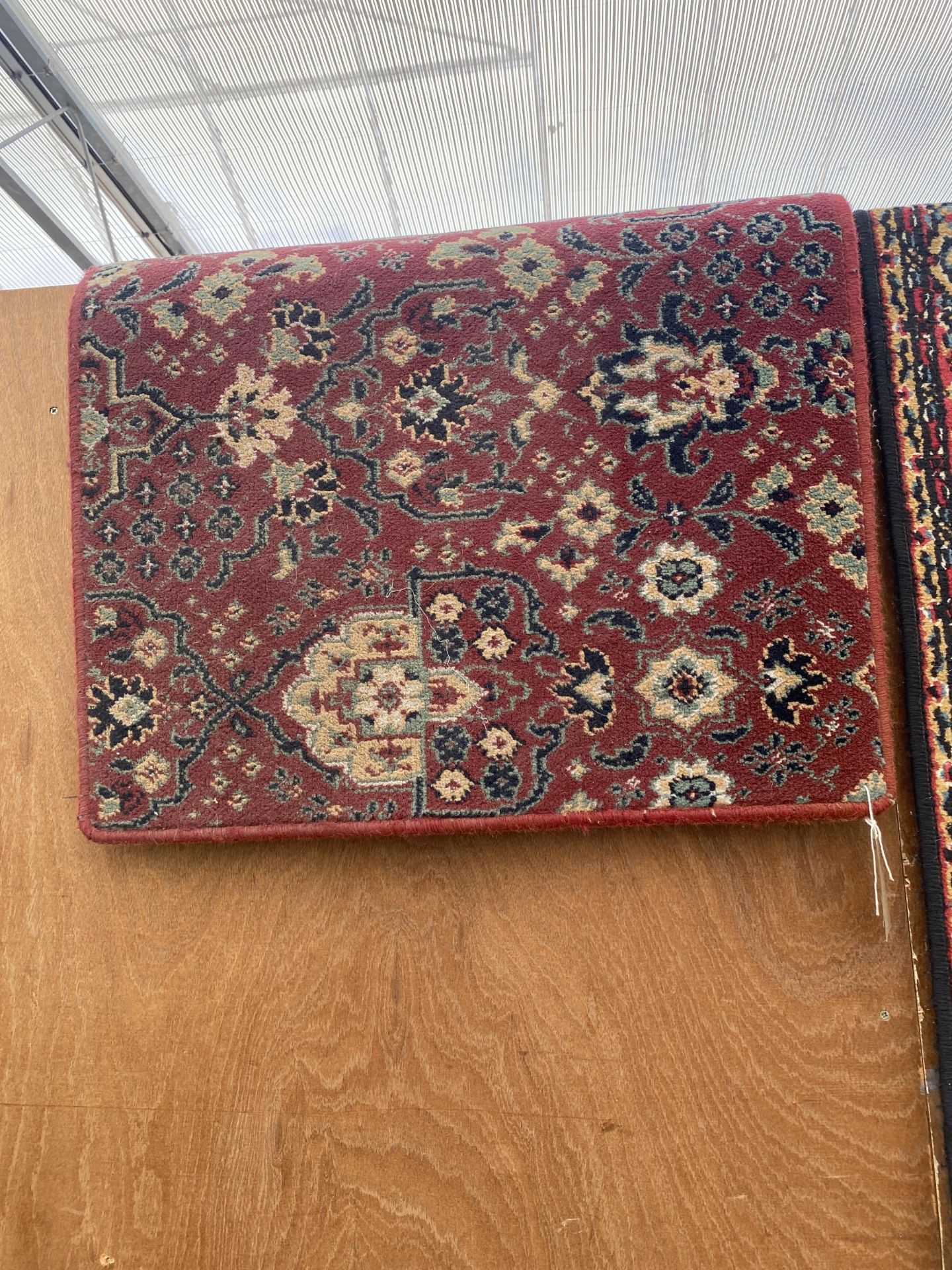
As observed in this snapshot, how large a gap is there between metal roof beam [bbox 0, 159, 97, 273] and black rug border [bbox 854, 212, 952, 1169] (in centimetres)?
160

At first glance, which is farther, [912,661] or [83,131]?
[83,131]

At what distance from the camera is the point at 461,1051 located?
1083 mm

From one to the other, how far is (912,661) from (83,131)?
204cm

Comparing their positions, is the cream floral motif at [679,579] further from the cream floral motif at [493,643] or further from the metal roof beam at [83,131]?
the metal roof beam at [83,131]

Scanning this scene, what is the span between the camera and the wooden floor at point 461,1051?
3.36 feet

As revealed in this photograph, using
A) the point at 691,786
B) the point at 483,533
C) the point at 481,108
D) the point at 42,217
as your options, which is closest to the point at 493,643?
the point at 483,533

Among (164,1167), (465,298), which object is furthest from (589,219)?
(164,1167)

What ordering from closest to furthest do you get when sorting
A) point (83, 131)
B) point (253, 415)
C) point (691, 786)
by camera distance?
point (691, 786) → point (253, 415) → point (83, 131)

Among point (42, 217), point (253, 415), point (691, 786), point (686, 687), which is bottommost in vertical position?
point (691, 786)

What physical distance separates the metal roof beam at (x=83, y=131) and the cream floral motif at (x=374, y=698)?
1.49m

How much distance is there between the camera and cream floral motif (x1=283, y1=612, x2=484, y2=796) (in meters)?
1.06

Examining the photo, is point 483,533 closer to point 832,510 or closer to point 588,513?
point 588,513

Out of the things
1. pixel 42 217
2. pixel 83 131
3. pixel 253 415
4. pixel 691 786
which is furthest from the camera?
pixel 42 217

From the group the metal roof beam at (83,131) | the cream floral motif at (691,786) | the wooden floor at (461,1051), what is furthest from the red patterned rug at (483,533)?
the metal roof beam at (83,131)
